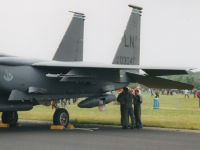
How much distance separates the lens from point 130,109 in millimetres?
16250

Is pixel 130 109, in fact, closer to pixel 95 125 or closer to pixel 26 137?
pixel 95 125

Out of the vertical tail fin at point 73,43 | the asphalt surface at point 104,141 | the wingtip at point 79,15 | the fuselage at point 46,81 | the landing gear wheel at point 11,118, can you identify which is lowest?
the asphalt surface at point 104,141

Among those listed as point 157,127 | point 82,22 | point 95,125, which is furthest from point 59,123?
point 82,22

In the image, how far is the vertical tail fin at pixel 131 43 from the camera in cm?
2003

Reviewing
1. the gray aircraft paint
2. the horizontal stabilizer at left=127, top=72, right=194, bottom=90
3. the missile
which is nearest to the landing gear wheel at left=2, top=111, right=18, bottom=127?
the gray aircraft paint

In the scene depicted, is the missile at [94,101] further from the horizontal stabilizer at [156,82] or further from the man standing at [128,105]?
the man standing at [128,105]

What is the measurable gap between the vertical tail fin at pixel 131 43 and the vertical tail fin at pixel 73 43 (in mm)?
1907

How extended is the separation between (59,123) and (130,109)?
2906 mm

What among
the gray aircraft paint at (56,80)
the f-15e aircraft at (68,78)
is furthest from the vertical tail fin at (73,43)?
the gray aircraft paint at (56,80)

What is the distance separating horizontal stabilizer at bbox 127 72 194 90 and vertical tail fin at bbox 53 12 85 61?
10.00ft

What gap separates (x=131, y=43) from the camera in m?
20.5

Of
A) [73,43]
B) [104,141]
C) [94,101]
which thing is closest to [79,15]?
[73,43]

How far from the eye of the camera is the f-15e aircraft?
14.7 m

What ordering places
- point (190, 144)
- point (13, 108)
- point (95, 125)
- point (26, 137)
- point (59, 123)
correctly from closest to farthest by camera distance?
point (190, 144) < point (26, 137) < point (13, 108) < point (59, 123) < point (95, 125)
